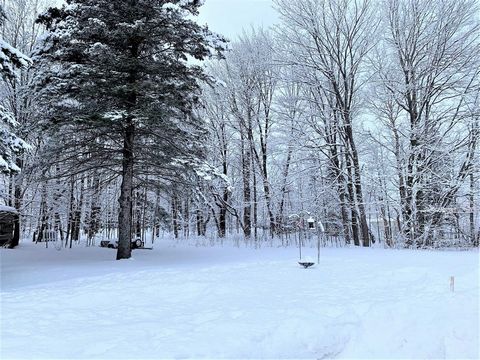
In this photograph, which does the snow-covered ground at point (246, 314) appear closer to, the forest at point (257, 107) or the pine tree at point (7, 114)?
the pine tree at point (7, 114)

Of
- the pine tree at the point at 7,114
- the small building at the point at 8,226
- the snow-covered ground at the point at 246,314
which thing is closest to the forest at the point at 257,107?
the pine tree at the point at 7,114

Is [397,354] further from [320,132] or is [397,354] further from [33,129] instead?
[320,132]

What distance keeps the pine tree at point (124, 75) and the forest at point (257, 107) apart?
0.05 metres

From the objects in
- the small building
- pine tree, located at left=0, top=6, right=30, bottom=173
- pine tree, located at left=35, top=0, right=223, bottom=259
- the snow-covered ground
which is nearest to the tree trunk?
pine tree, located at left=35, top=0, right=223, bottom=259

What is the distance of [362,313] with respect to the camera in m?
4.55

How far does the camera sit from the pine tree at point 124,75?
32.3ft

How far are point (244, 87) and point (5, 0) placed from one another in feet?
39.7

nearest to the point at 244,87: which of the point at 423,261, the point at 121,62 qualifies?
the point at 121,62

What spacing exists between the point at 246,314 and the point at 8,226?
1510 centimetres

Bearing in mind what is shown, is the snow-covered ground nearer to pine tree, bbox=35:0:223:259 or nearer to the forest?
the forest

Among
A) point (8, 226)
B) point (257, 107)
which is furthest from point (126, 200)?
point (257, 107)

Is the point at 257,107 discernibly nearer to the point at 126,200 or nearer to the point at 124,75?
the point at 124,75

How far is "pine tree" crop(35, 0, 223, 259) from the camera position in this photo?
32.3 ft

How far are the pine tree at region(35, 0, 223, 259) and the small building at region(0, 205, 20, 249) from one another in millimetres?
5989
